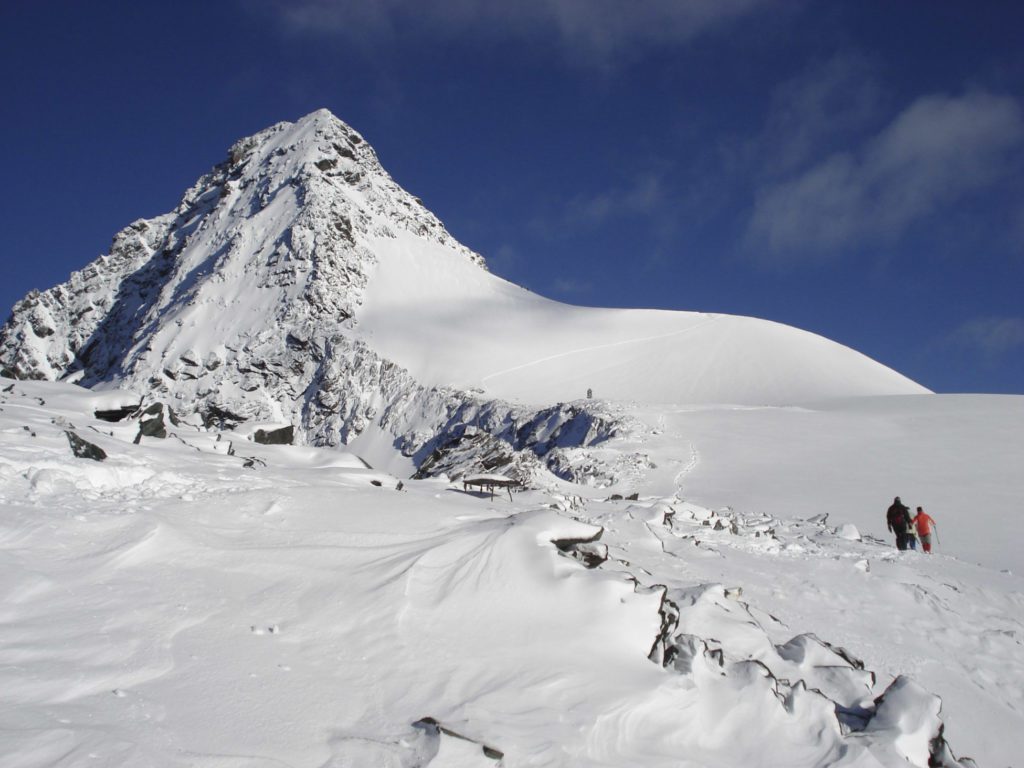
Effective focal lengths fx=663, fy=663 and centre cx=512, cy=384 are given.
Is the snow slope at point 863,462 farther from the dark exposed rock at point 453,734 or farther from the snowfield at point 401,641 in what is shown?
the dark exposed rock at point 453,734

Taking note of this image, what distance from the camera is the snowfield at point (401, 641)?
377cm

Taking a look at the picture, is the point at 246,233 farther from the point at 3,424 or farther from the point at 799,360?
the point at 3,424

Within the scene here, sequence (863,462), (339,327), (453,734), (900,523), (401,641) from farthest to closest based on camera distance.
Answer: (339,327) < (863,462) < (900,523) < (401,641) < (453,734)

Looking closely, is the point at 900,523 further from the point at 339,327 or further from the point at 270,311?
the point at 270,311

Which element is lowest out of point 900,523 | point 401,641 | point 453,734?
point 453,734

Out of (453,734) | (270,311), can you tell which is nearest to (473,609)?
(453,734)

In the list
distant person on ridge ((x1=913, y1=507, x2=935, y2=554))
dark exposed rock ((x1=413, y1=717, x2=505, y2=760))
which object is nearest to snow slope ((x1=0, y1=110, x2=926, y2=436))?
distant person on ridge ((x1=913, y1=507, x2=935, y2=554))

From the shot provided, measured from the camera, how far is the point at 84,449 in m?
7.46

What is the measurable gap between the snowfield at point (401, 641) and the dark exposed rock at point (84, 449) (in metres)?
0.15

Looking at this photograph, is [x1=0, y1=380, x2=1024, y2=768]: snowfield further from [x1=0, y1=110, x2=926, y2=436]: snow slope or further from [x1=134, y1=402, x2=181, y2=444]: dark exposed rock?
[x1=0, y1=110, x2=926, y2=436]: snow slope

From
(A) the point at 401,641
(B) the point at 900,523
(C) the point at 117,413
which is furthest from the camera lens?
(B) the point at 900,523

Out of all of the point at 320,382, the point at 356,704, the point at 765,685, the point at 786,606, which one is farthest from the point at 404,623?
the point at 320,382

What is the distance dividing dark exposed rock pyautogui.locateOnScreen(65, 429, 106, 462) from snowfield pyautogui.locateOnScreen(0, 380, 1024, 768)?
0.15 m

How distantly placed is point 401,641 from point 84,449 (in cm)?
494
